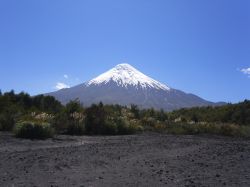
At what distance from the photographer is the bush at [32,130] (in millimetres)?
19250

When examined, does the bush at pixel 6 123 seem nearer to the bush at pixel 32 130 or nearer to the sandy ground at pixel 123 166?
the bush at pixel 32 130

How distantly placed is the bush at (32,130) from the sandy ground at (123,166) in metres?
3.07

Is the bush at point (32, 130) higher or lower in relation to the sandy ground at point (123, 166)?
higher

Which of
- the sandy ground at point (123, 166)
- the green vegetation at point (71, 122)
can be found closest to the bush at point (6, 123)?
the green vegetation at point (71, 122)

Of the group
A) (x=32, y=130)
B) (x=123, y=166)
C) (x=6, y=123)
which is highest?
(x=6, y=123)

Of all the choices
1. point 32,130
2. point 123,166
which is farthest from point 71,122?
point 123,166

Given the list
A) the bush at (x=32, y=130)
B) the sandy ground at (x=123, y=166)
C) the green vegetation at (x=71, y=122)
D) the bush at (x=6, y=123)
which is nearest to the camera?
the sandy ground at (x=123, y=166)

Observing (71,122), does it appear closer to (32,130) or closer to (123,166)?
(32,130)

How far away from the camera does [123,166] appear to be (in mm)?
11414

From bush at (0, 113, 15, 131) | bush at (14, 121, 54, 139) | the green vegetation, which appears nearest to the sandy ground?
bush at (14, 121, 54, 139)

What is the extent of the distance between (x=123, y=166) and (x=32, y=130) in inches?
352

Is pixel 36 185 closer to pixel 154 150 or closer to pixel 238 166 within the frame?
pixel 238 166

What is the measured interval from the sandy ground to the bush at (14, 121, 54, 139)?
3066 mm

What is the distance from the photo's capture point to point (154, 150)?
15172mm
